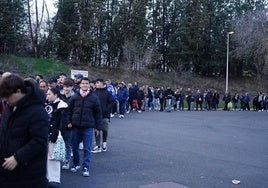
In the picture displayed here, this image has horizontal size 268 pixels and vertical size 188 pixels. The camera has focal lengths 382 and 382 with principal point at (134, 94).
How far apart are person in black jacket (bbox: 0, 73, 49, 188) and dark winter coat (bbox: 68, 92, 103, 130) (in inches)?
140

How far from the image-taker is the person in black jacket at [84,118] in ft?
24.2

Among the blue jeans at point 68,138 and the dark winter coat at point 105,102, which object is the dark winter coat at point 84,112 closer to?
the blue jeans at point 68,138

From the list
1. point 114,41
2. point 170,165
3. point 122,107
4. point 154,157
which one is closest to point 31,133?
point 170,165

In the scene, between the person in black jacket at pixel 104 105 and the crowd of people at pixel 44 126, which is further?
the person in black jacket at pixel 104 105

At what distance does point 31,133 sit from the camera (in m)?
3.76

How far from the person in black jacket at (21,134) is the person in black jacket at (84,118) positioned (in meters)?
3.50

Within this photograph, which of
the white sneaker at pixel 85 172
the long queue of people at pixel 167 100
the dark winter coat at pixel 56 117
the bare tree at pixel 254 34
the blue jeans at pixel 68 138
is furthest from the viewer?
the bare tree at pixel 254 34

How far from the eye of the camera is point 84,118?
739 centimetres

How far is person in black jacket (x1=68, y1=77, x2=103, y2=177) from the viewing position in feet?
→ 24.2

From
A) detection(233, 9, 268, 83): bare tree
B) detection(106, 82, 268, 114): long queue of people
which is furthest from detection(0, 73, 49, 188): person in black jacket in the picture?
detection(233, 9, 268, 83): bare tree

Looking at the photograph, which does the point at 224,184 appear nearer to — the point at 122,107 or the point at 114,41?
the point at 122,107

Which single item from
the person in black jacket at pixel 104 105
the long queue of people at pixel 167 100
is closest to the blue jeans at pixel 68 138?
the person in black jacket at pixel 104 105

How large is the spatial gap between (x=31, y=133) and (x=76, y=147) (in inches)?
151

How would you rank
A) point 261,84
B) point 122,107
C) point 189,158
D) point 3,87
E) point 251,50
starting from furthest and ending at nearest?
1. point 261,84
2. point 251,50
3. point 122,107
4. point 189,158
5. point 3,87
